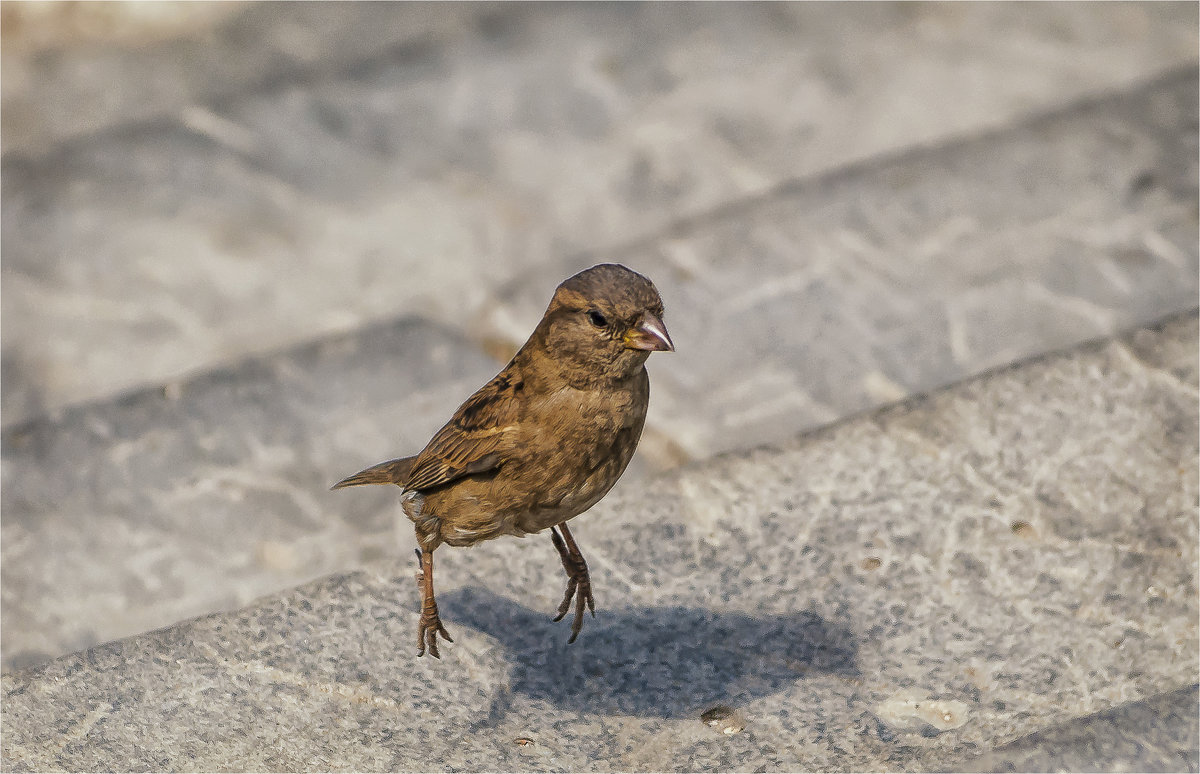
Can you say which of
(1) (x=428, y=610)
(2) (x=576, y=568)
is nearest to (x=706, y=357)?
(2) (x=576, y=568)

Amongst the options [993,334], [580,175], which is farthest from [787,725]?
[580,175]

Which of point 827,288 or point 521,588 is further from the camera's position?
point 827,288

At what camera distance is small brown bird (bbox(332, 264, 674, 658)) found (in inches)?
122

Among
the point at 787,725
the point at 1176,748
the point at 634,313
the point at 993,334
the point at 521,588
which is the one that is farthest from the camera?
the point at 993,334

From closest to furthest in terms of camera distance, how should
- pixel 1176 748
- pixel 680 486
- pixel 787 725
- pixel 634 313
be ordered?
pixel 634 313, pixel 1176 748, pixel 787 725, pixel 680 486

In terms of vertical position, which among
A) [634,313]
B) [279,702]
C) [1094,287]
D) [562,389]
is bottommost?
[279,702]

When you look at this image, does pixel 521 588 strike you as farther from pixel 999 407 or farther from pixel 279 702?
pixel 999 407

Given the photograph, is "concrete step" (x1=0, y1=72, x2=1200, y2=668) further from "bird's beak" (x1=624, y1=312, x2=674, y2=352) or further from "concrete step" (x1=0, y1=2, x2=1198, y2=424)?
"bird's beak" (x1=624, y1=312, x2=674, y2=352)

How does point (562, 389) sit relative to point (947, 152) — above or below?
above

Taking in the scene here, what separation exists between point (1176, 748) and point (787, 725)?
41.9 inches

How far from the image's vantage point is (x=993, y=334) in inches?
215

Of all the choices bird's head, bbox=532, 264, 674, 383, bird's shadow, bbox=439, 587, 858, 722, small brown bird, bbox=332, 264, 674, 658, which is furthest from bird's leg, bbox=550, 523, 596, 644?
bird's head, bbox=532, 264, 674, 383

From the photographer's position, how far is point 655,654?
4098 mm

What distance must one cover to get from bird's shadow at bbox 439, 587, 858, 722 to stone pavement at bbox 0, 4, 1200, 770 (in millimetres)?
14
